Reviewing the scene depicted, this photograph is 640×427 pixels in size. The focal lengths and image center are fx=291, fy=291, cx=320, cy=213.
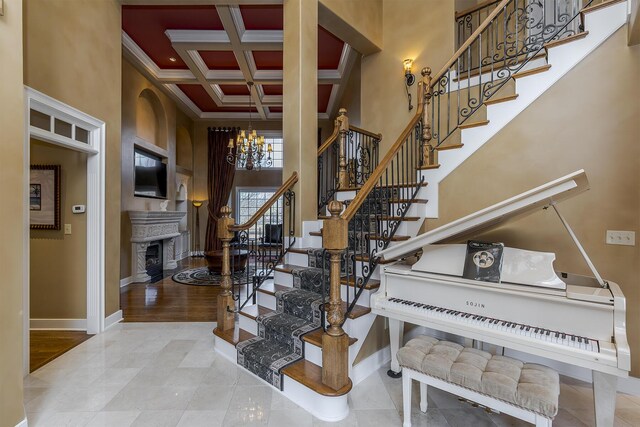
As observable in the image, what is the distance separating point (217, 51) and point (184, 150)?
13.4ft

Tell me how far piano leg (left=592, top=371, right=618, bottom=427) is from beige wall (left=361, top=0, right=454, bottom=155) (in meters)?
4.08

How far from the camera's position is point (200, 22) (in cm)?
463

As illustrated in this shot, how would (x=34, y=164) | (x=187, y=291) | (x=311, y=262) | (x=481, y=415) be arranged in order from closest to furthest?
(x=481, y=415) → (x=311, y=262) → (x=34, y=164) → (x=187, y=291)

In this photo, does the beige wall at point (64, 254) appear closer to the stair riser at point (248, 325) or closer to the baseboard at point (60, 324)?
the baseboard at point (60, 324)

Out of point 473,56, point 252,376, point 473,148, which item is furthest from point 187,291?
point 473,56

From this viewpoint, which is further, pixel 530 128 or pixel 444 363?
pixel 530 128

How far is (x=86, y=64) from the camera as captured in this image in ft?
10.5

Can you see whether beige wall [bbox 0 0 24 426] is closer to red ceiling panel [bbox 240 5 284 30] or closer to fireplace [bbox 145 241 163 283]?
red ceiling panel [bbox 240 5 284 30]

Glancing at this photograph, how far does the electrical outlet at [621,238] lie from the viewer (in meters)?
2.26

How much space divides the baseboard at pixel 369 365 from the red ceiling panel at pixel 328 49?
4837 millimetres

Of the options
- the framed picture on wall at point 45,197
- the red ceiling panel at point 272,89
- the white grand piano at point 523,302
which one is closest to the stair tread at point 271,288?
the white grand piano at point 523,302

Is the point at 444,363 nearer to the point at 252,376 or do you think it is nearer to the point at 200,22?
the point at 252,376

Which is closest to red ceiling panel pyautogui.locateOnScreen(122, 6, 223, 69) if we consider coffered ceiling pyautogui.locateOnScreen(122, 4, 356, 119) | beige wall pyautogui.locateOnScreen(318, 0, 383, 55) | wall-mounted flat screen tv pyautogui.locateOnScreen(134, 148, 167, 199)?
coffered ceiling pyautogui.locateOnScreen(122, 4, 356, 119)

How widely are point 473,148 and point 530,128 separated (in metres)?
0.48
